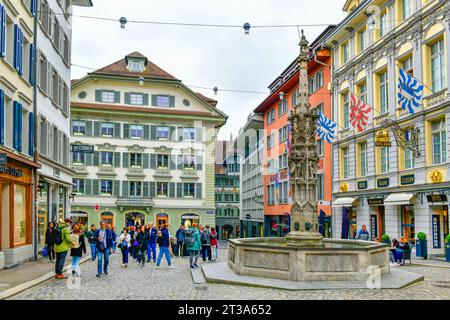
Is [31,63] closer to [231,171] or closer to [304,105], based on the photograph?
[304,105]

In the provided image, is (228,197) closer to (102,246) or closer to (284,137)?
(284,137)

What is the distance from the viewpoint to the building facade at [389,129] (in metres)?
25.9

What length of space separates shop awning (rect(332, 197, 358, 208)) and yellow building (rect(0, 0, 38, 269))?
767 inches

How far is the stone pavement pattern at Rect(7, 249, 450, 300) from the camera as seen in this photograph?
12.5 meters

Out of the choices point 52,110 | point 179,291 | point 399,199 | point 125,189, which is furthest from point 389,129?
point 125,189

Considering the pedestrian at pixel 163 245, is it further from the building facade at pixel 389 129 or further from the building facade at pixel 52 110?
the building facade at pixel 389 129

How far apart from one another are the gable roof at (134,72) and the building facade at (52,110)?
1988 centimetres

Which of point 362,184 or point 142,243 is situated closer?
point 142,243

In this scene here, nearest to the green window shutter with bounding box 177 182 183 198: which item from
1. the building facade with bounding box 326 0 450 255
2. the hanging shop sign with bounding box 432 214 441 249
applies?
the building facade with bounding box 326 0 450 255

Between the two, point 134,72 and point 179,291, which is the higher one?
point 134,72

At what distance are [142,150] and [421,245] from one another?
33217mm

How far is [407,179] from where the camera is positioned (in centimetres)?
2834

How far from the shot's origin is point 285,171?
5012 cm

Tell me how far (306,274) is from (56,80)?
20143mm
